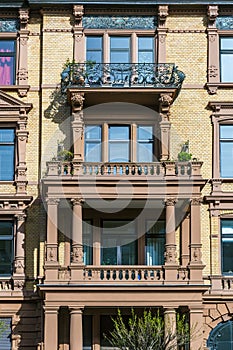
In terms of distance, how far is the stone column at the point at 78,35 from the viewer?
124 feet

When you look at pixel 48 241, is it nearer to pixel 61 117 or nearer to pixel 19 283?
pixel 19 283

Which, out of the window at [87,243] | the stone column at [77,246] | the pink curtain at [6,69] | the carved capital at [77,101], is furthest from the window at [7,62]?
the stone column at [77,246]

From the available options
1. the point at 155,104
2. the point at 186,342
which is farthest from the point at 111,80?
the point at 186,342

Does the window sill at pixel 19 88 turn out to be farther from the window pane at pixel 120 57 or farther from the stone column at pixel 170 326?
the stone column at pixel 170 326

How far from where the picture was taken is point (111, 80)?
3678 cm

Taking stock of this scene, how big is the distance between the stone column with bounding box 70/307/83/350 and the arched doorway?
4920 millimetres

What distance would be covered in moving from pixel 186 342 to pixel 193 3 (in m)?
13.2

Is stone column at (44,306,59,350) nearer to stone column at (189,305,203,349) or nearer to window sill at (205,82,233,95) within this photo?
stone column at (189,305,203,349)

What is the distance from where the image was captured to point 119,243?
36500 millimetres

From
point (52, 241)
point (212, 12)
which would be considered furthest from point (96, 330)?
point (212, 12)

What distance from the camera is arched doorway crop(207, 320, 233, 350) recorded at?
3557cm

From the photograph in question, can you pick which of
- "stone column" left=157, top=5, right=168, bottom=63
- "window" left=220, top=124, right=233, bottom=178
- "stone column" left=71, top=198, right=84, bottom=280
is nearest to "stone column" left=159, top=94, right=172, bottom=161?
"stone column" left=157, top=5, right=168, bottom=63

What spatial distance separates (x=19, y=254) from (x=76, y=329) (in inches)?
160

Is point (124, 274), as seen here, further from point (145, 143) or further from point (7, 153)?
point (7, 153)
